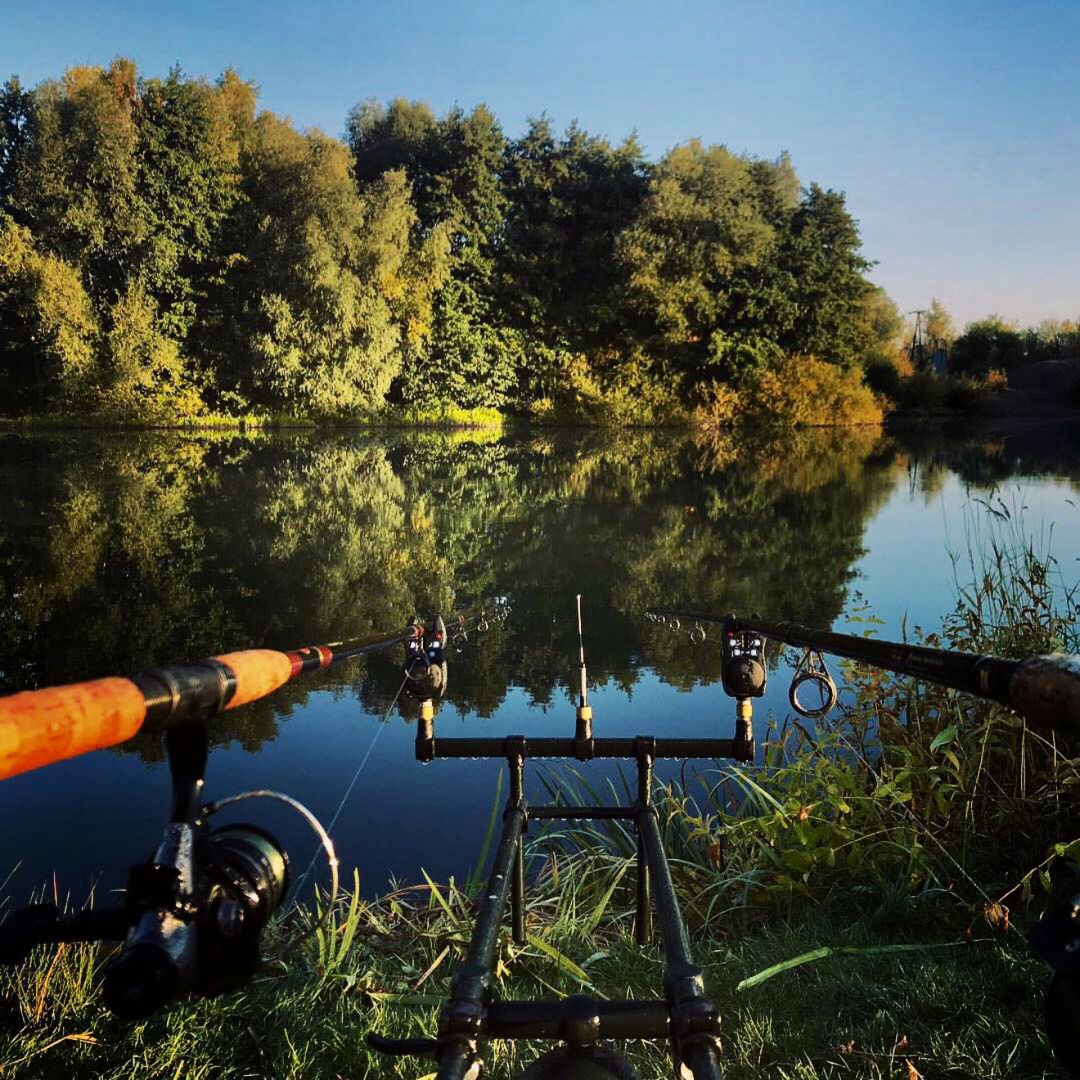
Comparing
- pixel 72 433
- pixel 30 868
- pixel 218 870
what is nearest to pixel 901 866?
pixel 218 870

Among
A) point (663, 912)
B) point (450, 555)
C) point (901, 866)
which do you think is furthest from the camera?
point (450, 555)

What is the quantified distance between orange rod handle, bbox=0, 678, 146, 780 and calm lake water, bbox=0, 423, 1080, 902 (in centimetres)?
366

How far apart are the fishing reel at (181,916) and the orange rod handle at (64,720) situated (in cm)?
11

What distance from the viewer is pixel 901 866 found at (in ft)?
12.3

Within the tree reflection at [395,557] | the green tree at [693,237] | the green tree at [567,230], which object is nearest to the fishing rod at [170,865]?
the tree reflection at [395,557]

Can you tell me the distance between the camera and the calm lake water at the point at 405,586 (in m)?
5.25

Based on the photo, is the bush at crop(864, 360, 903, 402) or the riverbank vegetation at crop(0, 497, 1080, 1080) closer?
the riverbank vegetation at crop(0, 497, 1080, 1080)

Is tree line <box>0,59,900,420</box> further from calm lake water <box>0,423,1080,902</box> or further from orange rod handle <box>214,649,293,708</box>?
orange rod handle <box>214,649,293,708</box>

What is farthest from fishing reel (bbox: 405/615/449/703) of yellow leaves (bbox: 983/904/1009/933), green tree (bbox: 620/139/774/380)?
green tree (bbox: 620/139/774/380)

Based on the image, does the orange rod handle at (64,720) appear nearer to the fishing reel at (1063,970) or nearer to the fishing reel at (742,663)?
the fishing reel at (1063,970)

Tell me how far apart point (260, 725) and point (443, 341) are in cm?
3585

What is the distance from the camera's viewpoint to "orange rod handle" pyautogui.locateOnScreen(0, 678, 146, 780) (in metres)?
0.88

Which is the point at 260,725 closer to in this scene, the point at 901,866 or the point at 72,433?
the point at 901,866

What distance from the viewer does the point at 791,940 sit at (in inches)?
132
